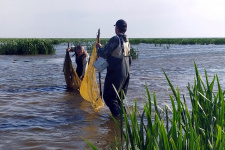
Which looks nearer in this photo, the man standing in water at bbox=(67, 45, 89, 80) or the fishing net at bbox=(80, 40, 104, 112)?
the fishing net at bbox=(80, 40, 104, 112)

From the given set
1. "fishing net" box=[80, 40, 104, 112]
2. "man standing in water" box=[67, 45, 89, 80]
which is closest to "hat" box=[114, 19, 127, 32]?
"fishing net" box=[80, 40, 104, 112]

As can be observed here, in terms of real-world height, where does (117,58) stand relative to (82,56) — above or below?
above

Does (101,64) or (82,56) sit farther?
(82,56)

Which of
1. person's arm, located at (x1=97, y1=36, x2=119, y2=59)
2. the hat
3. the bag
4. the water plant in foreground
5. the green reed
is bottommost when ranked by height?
the green reed

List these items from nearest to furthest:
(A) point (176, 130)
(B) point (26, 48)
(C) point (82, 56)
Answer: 1. (A) point (176, 130)
2. (C) point (82, 56)
3. (B) point (26, 48)

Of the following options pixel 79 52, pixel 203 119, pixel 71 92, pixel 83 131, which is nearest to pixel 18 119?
pixel 83 131

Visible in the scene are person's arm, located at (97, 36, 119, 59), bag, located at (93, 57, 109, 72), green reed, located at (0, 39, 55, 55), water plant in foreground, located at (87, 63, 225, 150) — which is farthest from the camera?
green reed, located at (0, 39, 55, 55)

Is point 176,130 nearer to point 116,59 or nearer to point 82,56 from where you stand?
point 116,59

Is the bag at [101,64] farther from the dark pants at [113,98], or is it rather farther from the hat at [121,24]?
the hat at [121,24]

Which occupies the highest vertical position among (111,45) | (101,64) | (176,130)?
(111,45)

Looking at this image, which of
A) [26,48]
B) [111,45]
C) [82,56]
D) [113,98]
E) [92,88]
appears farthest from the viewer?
[26,48]

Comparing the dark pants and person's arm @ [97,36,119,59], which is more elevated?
person's arm @ [97,36,119,59]

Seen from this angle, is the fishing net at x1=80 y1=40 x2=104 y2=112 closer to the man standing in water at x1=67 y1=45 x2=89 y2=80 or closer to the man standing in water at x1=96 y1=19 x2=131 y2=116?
the man standing in water at x1=96 y1=19 x2=131 y2=116

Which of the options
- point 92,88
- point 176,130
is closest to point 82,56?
point 92,88
